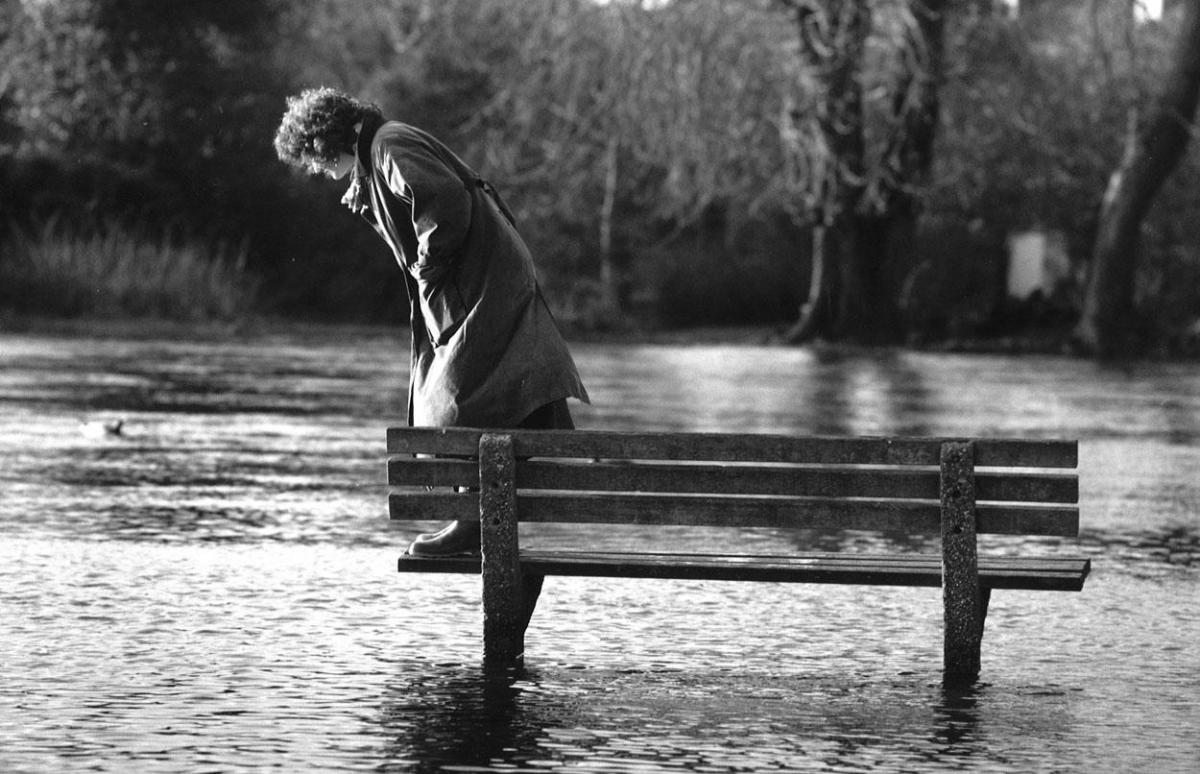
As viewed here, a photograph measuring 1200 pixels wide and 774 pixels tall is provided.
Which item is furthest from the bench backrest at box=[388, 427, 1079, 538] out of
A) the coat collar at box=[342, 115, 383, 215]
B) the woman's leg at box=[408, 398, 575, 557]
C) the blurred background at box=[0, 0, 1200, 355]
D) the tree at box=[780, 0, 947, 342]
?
the tree at box=[780, 0, 947, 342]

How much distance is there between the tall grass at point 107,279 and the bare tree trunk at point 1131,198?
1301cm

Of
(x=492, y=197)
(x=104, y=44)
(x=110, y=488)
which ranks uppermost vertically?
(x=104, y=44)

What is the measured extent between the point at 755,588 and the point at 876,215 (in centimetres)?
2749

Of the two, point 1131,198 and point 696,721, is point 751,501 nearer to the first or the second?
point 696,721

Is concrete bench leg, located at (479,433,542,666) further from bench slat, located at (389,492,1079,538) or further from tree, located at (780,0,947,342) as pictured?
tree, located at (780,0,947,342)

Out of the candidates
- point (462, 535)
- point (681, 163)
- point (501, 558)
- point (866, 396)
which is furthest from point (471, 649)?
point (681, 163)

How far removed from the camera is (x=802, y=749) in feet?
19.2

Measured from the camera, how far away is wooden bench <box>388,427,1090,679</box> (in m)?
6.55

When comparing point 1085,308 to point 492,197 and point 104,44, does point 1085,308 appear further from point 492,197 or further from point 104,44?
point 492,197

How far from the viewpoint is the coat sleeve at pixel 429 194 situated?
7.09 m

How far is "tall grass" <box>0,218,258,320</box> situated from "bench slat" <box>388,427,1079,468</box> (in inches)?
1158

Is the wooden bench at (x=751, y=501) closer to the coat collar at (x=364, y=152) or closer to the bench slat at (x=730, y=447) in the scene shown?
the bench slat at (x=730, y=447)

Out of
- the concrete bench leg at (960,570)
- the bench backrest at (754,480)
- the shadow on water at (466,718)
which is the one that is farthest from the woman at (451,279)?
the concrete bench leg at (960,570)

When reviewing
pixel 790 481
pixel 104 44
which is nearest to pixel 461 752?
pixel 790 481
